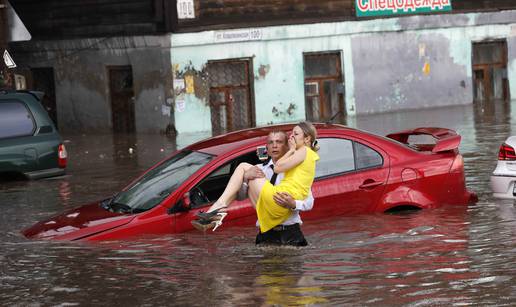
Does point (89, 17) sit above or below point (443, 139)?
above

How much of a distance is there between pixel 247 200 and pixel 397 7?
22.2m

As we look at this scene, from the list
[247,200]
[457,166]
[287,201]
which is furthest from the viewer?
[457,166]

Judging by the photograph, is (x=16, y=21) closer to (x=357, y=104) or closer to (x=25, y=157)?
(x=357, y=104)

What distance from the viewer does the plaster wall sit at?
29.2m

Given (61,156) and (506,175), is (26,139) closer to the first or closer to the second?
(61,156)

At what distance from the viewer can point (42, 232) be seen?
34.7 ft

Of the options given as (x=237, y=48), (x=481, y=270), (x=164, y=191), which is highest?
(x=237, y=48)

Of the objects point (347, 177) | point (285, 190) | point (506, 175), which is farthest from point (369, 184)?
point (506, 175)

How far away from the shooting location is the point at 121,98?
29.9m

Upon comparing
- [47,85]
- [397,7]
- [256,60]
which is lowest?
[47,85]

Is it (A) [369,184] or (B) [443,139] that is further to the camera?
(B) [443,139]

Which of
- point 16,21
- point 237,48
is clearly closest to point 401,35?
point 237,48

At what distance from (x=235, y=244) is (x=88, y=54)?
2054 cm

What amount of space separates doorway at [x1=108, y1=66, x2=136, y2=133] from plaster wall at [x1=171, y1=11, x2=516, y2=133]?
176cm
